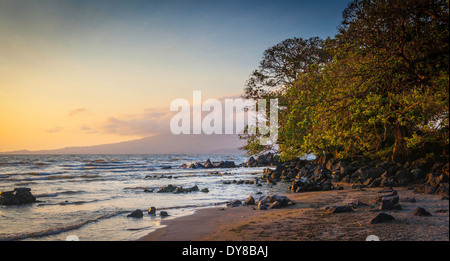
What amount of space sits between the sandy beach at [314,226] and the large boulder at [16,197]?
35.2 feet

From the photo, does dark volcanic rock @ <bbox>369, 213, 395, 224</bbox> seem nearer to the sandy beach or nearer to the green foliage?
the sandy beach

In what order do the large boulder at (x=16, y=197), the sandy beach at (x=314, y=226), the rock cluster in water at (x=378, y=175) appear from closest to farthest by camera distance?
the sandy beach at (x=314, y=226) < the rock cluster in water at (x=378, y=175) < the large boulder at (x=16, y=197)

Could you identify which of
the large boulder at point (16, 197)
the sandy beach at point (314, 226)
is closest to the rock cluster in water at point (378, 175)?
the sandy beach at point (314, 226)

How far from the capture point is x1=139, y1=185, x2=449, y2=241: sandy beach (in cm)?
656

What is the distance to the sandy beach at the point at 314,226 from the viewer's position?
656cm

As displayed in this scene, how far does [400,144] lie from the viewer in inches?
665

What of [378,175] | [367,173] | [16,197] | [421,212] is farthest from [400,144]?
[16,197]

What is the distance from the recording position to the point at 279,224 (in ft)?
29.5

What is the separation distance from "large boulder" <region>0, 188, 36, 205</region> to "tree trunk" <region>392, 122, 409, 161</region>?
21.4 m

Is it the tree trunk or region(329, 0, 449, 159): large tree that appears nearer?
region(329, 0, 449, 159): large tree

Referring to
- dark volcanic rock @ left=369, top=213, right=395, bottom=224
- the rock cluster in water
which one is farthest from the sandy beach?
the rock cluster in water

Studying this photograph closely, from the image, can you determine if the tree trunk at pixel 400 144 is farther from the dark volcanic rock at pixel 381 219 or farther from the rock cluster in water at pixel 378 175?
the dark volcanic rock at pixel 381 219
